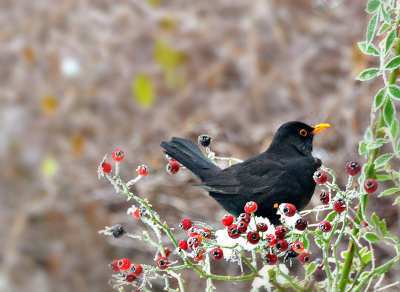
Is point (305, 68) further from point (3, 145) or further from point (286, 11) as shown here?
point (3, 145)

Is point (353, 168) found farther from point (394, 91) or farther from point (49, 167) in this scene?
point (49, 167)

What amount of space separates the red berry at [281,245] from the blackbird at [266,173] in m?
0.39

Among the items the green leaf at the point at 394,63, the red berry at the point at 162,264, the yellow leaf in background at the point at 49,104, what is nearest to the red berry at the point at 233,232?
the red berry at the point at 162,264

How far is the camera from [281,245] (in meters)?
0.98

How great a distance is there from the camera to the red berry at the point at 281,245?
3.21 ft

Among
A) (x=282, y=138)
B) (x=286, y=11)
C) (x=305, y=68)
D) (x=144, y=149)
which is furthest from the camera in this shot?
(x=286, y=11)

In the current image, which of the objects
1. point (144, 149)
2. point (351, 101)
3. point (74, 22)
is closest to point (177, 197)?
point (144, 149)

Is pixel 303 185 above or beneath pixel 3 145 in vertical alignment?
beneath

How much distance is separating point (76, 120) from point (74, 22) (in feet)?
2.35

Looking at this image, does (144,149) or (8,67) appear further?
(8,67)

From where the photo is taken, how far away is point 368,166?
968mm

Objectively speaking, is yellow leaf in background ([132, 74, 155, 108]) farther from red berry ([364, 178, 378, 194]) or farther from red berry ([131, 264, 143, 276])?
red berry ([364, 178, 378, 194])

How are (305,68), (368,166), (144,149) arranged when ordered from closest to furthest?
1. (368,166)
2. (144,149)
3. (305,68)

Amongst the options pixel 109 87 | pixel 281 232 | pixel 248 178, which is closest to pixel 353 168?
pixel 281 232
